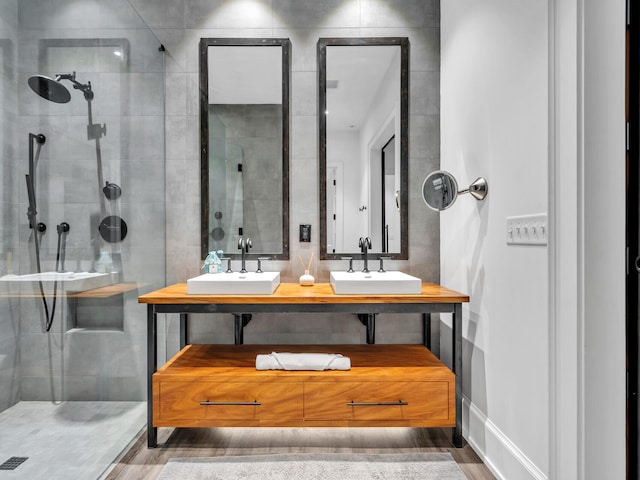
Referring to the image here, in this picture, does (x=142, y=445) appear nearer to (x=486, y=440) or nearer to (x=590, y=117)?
(x=486, y=440)

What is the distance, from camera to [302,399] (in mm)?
1920

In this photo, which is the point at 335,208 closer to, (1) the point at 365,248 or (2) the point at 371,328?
(1) the point at 365,248

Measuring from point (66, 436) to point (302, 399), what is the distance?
3.19 ft

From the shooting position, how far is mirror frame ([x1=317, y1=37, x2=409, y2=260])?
2529 mm

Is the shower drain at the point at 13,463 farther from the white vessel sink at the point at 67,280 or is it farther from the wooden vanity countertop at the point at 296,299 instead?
the wooden vanity countertop at the point at 296,299

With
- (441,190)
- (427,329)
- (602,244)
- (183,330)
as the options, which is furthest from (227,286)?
(602,244)

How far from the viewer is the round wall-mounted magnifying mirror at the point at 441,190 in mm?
2004

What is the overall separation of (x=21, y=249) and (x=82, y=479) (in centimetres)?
100

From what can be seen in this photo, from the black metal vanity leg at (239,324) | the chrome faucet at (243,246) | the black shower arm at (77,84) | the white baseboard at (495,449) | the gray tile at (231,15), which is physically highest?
the gray tile at (231,15)

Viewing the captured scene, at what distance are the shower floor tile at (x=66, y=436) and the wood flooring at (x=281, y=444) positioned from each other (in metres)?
0.10

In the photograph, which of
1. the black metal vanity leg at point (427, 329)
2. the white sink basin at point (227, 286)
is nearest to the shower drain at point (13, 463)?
the white sink basin at point (227, 286)

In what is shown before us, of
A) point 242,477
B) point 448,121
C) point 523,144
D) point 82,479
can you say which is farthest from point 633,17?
A: point 82,479

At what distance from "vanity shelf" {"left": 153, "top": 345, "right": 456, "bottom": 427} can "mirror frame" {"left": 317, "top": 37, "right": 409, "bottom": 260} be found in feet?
2.79

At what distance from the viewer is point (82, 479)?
1657 mm
